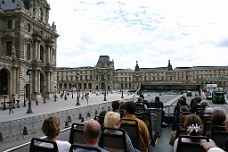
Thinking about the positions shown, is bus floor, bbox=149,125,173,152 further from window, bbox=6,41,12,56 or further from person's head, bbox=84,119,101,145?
window, bbox=6,41,12,56

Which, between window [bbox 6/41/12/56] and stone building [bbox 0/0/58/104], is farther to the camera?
window [bbox 6/41/12/56]

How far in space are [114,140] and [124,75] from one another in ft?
560

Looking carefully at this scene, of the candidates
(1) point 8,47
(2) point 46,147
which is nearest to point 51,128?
(2) point 46,147

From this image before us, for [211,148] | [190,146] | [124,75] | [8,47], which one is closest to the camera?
[211,148]

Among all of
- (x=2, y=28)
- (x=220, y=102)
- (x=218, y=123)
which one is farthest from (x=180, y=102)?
(x=2, y=28)

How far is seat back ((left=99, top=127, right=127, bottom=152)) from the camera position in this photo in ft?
14.8

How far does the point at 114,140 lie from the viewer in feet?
15.1

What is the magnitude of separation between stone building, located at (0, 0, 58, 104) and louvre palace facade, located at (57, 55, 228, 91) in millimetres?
94674

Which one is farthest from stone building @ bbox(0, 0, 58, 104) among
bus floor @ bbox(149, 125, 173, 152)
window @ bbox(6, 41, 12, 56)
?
bus floor @ bbox(149, 125, 173, 152)

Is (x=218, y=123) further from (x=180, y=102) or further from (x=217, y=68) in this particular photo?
(x=217, y=68)

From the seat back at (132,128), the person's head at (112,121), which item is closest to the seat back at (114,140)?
the person's head at (112,121)

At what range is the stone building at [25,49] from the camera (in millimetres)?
39750

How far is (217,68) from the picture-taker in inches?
6220

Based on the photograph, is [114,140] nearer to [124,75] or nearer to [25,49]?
[25,49]
